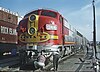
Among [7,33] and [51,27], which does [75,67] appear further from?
[7,33]

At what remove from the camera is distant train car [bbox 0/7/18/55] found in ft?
66.3

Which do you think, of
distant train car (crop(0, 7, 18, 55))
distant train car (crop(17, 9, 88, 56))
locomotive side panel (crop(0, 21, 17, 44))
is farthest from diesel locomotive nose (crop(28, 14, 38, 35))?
locomotive side panel (crop(0, 21, 17, 44))

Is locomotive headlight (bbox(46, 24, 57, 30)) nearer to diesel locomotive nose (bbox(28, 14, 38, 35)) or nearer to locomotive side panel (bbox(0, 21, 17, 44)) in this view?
diesel locomotive nose (bbox(28, 14, 38, 35))

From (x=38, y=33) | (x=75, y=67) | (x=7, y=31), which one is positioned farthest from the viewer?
(x=7, y=31)

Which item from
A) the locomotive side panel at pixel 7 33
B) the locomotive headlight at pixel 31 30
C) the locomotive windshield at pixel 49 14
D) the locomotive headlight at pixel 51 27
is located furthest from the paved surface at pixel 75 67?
the locomotive side panel at pixel 7 33

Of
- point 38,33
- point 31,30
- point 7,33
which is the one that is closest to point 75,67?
point 38,33

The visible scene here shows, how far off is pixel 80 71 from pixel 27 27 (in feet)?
13.0

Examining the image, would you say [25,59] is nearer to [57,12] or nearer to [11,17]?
[57,12]

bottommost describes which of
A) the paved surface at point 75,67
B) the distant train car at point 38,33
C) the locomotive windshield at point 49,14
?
the paved surface at point 75,67

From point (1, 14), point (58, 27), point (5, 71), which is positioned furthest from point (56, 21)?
point (1, 14)

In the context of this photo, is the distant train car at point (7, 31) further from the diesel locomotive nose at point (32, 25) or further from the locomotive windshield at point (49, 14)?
the diesel locomotive nose at point (32, 25)

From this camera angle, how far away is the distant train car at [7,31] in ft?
66.3

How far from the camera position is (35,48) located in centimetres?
1309

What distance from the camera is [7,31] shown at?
21.4 m
